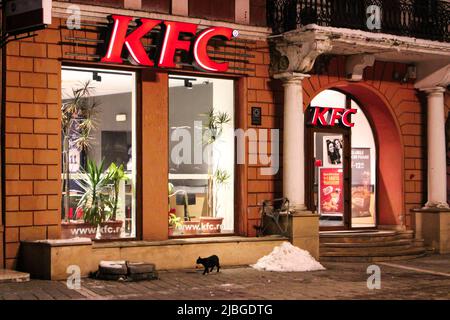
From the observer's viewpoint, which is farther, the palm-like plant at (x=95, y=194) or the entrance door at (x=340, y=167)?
the entrance door at (x=340, y=167)

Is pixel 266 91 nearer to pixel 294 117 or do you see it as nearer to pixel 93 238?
pixel 294 117

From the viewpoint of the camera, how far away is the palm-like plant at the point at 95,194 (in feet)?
53.4

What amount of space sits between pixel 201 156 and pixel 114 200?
2.31m

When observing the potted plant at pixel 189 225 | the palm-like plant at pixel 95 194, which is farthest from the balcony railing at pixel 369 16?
the palm-like plant at pixel 95 194

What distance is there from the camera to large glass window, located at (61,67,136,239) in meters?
16.0

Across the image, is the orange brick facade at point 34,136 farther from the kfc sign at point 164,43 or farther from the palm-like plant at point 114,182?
the palm-like plant at point 114,182

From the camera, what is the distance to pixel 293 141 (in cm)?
1791

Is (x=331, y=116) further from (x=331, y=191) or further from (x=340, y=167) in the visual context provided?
(x=331, y=191)

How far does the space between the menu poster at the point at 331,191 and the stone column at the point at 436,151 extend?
2190 mm

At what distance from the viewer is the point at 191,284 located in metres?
14.2

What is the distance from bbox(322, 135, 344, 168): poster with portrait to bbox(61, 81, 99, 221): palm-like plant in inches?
255

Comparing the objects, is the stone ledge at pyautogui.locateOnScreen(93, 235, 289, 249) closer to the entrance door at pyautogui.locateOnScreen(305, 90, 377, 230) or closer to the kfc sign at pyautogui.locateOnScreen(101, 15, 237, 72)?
the entrance door at pyautogui.locateOnScreen(305, 90, 377, 230)

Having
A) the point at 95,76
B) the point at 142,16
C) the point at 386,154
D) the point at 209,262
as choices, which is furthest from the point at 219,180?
the point at 386,154

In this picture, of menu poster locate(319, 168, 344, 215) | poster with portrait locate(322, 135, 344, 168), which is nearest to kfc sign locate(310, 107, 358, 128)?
poster with portrait locate(322, 135, 344, 168)
